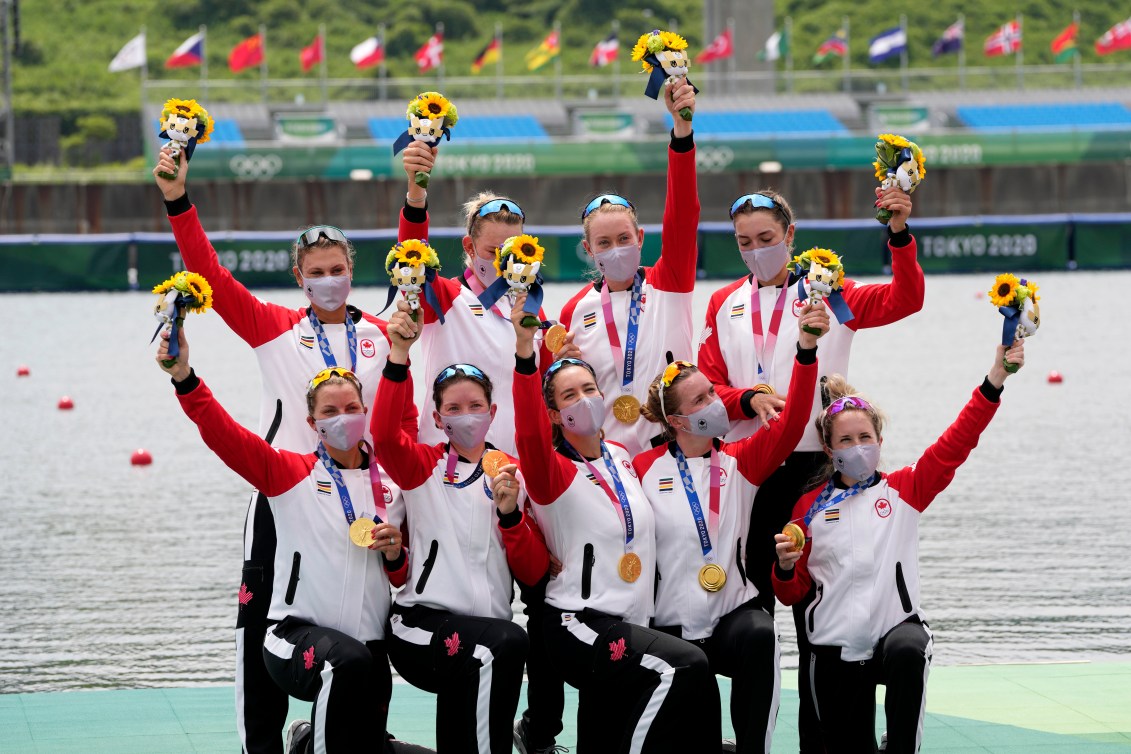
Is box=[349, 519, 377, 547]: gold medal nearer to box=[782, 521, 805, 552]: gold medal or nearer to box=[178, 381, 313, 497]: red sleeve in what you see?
box=[178, 381, 313, 497]: red sleeve

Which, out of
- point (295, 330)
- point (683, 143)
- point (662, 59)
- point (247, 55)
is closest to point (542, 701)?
point (295, 330)

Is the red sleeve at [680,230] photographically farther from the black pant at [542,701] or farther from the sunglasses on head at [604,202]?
the black pant at [542,701]

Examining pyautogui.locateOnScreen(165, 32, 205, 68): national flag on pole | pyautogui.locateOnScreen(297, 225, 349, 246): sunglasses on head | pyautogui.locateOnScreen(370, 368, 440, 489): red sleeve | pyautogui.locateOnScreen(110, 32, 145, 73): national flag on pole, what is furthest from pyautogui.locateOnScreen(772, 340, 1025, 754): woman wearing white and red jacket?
pyautogui.locateOnScreen(110, 32, 145, 73): national flag on pole

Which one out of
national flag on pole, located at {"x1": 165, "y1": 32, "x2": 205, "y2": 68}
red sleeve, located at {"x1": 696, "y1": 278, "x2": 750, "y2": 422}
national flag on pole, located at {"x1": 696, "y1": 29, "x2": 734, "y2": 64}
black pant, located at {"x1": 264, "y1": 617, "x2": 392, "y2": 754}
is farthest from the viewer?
national flag on pole, located at {"x1": 696, "y1": 29, "x2": 734, "y2": 64}

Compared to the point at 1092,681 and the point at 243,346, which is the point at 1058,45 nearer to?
the point at 243,346

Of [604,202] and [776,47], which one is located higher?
[776,47]

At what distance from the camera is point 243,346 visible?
21500mm

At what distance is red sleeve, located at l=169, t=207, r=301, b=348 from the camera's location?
614 centimetres

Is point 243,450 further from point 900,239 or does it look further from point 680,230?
point 900,239

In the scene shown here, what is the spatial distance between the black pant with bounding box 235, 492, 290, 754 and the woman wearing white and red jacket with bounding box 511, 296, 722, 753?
978mm

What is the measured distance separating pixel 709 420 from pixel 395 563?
3.91 ft

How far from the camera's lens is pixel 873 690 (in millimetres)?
5805

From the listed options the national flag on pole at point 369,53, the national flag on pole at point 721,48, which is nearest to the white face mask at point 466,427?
the national flag on pole at point 721,48

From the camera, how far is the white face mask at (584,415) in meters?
5.79
